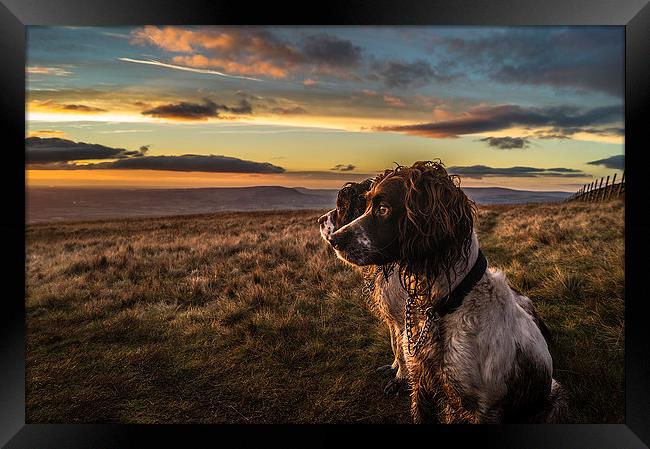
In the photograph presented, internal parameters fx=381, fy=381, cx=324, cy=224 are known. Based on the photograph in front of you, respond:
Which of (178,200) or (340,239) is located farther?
(178,200)

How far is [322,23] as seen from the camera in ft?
9.93

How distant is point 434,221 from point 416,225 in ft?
0.33

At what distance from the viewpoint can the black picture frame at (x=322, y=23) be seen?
2971 millimetres

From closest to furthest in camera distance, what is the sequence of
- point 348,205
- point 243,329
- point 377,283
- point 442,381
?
point 442,381, point 348,205, point 377,283, point 243,329

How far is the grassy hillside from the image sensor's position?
10.1 feet

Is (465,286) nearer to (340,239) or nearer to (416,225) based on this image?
(416,225)

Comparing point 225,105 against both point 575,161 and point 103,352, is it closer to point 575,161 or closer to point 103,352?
point 103,352

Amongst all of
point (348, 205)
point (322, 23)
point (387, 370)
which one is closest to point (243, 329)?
point (387, 370)

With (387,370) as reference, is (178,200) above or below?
above

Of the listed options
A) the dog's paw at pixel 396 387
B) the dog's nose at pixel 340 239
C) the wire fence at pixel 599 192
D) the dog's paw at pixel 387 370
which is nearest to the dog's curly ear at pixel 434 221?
the dog's nose at pixel 340 239

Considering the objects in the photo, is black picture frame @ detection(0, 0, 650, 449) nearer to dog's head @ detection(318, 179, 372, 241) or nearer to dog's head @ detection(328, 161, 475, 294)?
dog's head @ detection(318, 179, 372, 241)

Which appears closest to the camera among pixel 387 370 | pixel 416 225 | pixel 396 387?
pixel 416 225

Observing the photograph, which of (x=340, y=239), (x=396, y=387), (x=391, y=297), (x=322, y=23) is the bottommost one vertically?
(x=396, y=387)
